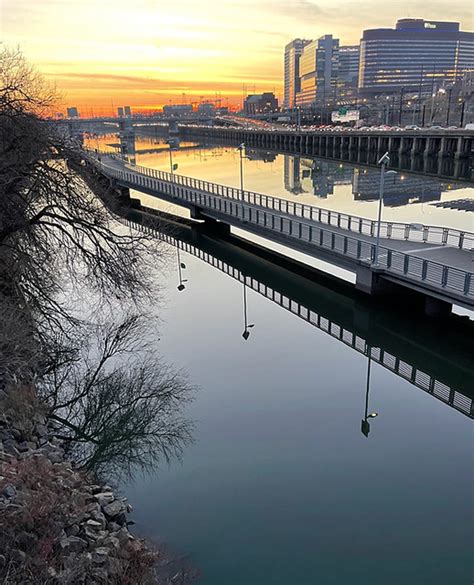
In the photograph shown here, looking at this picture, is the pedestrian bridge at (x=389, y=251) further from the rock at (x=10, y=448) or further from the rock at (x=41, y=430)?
the rock at (x=10, y=448)

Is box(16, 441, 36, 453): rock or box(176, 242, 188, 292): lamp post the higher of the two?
box(16, 441, 36, 453): rock

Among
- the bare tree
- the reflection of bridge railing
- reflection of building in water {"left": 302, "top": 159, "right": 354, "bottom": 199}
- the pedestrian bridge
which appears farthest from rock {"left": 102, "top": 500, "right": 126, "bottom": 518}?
reflection of building in water {"left": 302, "top": 159, "right": 354, "bottom": 199}

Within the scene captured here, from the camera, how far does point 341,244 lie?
73.8ft

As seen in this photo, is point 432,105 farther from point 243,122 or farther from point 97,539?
point 97,539

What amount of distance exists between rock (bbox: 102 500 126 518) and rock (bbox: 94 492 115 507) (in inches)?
4.0

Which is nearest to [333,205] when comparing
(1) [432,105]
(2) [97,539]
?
(2) [97,539]

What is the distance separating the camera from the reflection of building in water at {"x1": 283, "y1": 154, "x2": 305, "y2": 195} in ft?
178

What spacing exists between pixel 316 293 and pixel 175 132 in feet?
548

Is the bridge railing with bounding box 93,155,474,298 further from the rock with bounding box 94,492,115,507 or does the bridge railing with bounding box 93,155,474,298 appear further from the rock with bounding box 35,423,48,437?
the rock with bounding box 35,423,48,437

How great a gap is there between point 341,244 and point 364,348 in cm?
601

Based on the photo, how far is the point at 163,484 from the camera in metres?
11.4

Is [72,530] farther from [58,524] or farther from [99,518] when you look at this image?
[99,518]

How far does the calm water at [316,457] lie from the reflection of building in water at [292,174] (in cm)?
3356

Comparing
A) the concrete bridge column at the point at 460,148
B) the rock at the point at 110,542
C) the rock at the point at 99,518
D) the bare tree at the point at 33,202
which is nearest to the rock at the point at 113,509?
the rock at the point at 99,518
